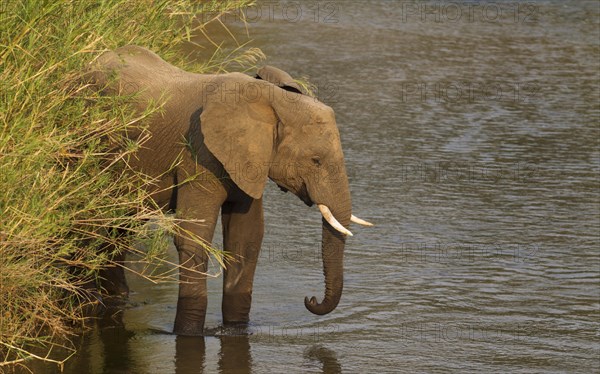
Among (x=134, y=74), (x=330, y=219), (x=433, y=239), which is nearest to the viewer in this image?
(x=330, y=219)

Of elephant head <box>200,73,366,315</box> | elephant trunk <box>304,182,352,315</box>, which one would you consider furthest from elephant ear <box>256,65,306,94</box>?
elephant trunk <box>304,182,352,315</box>

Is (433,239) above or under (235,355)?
above

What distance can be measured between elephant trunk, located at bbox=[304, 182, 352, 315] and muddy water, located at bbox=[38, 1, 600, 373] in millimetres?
319

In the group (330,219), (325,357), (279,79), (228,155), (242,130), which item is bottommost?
(325,357)

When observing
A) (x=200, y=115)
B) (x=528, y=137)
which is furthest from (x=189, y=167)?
(x=528, y=137)

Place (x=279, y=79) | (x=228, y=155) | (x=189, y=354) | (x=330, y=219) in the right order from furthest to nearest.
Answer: (x=279, y=79) → (x=330, y=219) → (x=228, y=155) → (x=189, y=354)

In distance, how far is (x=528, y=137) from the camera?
16734 millimetres

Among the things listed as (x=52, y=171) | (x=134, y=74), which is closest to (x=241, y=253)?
(x=134, y=74)

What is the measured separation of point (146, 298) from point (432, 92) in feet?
32.3

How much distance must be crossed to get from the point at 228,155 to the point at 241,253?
0.93 metres

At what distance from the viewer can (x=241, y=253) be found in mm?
9836

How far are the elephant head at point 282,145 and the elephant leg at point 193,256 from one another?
0.33 m

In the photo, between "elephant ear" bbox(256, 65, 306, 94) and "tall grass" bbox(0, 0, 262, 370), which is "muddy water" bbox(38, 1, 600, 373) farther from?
"elephant ear" bbox(256, 65, 306, 94)

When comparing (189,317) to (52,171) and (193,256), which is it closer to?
(193,256)
